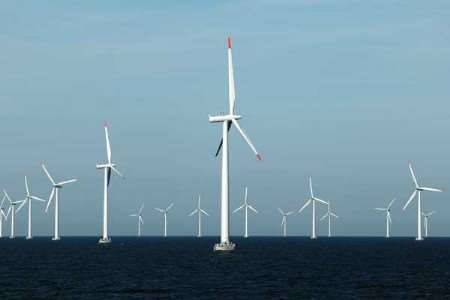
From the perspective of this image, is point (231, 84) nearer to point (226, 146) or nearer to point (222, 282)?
point (226, 146)

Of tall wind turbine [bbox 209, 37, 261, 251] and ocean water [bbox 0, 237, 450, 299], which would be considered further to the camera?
tall wind turbine [bbox 209, 37, 261, 251]

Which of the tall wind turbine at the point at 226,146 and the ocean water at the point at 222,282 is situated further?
the tall wind turbine at the point at 226,146

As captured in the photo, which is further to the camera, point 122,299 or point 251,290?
point 251,290

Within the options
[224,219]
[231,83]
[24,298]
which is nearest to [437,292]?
[24,298]

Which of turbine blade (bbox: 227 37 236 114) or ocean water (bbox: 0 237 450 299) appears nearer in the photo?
ocean water (bbox: 0 237 450 299)

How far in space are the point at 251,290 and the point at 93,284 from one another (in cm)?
1885

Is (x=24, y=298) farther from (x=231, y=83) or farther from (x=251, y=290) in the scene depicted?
(x=231, y=83)

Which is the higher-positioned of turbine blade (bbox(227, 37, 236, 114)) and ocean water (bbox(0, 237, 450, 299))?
turbine blade (bbox(227, 37, 236, 114))

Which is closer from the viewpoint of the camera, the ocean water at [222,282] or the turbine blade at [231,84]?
the ocean water at [222,282]

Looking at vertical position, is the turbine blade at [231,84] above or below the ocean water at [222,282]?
above

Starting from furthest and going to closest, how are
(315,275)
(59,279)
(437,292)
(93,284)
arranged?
1. (315,275)
2. (59,279)
3. (93,284)
4. (437,292)

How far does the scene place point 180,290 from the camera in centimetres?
8662

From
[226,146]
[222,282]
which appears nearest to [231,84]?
[226,146]

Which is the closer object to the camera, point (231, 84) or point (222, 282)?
point (222, 282)
